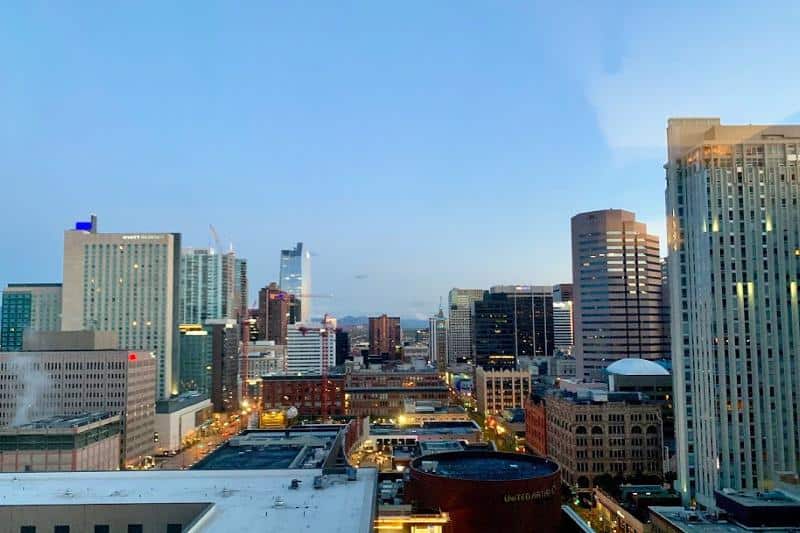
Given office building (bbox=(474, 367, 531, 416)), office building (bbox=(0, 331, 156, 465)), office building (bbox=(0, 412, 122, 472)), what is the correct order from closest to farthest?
office building (bbox=(0, 412, 122, 472)), office building (bbox=(0, 331, 156, 465)), office building (bbox=(474, 367, 531, 416))

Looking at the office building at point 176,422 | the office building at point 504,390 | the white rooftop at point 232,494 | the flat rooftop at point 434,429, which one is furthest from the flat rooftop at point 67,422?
the office building at point 504,390

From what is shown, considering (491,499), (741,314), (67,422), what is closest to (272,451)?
(491,499)

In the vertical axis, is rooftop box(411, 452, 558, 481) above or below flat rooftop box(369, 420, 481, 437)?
above

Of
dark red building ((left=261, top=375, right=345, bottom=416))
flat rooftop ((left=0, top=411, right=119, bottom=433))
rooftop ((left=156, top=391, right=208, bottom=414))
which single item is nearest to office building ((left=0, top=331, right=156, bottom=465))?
flat rooftop ((left=0, top=411, right=119, bottom=433))

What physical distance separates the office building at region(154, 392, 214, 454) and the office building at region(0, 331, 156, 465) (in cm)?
1351

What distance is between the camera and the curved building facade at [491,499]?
181ft

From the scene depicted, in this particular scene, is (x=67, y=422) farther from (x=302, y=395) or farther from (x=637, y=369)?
(x=637, y=369)

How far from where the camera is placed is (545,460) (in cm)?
6650

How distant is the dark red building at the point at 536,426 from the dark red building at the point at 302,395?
205 feet

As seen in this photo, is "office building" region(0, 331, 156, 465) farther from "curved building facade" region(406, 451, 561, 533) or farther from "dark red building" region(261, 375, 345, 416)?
"curved building facade" region(406, 451, 561, 533)

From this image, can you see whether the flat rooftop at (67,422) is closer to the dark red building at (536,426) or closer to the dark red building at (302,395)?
the dark red building at (302,395)

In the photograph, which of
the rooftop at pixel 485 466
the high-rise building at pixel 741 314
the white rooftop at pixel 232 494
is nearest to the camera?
the white rooftop at pixel 232 494

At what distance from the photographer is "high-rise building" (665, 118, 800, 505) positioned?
8294 centimetres

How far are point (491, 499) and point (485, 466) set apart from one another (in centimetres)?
1007
